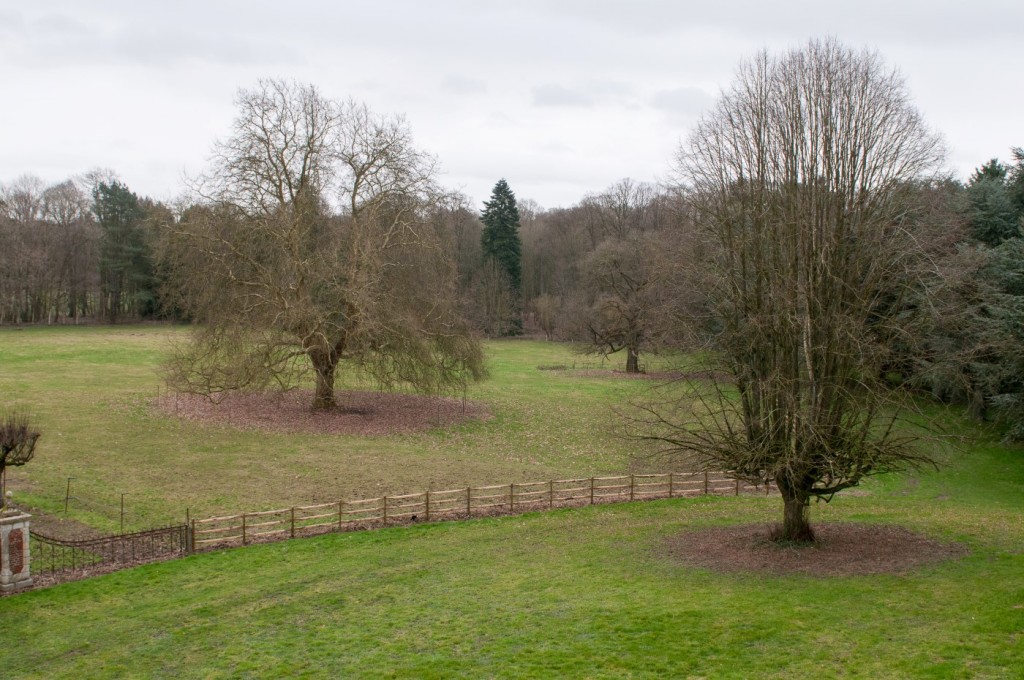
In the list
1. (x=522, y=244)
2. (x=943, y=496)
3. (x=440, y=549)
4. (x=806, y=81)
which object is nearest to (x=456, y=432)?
(x=440, y=549)

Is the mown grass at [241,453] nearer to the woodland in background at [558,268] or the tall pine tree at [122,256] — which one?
the woodland in background at [558,268]

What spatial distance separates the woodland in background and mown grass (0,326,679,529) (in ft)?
19.1

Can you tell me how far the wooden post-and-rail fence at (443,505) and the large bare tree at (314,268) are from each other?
11.5m

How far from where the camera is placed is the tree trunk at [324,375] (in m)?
35.3

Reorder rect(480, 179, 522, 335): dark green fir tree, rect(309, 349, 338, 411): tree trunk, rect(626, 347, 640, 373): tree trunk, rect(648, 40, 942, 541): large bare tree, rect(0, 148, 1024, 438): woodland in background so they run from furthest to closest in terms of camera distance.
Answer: rect(480, 179, 522, 335): dark green fir tree, rect(626, 347, 640, 373): tree trunk, rect(309, 349, 338, 411): tree trunk, rect(0, 148, 1024, 438): woodland in background, rect(648, 40, 942, 541): large bare tree

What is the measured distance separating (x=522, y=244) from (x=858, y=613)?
3696 inches

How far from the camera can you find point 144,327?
84875 mm

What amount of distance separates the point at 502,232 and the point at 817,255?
81252 mm

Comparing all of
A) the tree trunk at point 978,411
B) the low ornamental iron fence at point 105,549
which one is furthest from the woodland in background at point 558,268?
the low ornamental iron fence at point 105,549

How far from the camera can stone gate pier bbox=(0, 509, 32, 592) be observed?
16.5 meters

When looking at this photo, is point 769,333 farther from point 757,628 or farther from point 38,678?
point 38,678

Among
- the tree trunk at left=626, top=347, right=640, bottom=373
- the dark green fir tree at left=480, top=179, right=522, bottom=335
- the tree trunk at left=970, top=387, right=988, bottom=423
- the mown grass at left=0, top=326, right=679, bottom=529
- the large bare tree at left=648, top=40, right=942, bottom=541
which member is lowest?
the mown grass at left=0, top=326, right=679, bottom=529

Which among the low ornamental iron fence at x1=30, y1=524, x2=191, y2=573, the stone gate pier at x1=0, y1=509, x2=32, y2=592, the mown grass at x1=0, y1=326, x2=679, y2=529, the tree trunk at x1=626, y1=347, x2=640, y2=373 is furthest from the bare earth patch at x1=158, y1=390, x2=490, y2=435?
the tree trunk at x1=626, y1=347, x2=640, y2=373

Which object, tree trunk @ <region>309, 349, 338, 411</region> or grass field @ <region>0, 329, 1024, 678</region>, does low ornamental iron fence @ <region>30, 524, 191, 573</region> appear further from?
tree trunk @ <region>309, 349, 338, 411</region>
